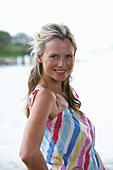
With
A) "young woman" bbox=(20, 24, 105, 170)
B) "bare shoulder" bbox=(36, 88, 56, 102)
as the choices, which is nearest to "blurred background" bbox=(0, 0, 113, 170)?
"young woman" bbox=(20, 24, 105, 170)

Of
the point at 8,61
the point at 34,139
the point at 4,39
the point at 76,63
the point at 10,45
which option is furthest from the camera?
the point at 10,45

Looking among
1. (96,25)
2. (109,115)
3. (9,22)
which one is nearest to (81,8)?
(96,25)

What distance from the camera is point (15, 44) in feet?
50.8

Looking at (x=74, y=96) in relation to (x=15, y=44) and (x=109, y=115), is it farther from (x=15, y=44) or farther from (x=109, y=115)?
(x=15, y=44)

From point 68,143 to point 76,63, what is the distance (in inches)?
511

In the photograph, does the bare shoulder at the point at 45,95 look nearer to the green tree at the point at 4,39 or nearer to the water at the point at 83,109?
the water at the point at 83,109

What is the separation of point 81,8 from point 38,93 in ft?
42.0

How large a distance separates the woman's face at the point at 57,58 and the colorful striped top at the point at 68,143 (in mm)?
144

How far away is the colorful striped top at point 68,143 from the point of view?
895 millimetres

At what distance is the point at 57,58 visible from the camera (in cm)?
92

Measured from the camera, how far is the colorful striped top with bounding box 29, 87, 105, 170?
895 millimetres

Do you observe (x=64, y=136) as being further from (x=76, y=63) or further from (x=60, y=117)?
(x=76, y=63)

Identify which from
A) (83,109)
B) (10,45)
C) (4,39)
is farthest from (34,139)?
(10,45)

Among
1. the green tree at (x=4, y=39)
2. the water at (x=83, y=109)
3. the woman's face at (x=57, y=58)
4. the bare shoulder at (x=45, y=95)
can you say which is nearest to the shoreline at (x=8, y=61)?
the green tree at (x=4, y=39)
